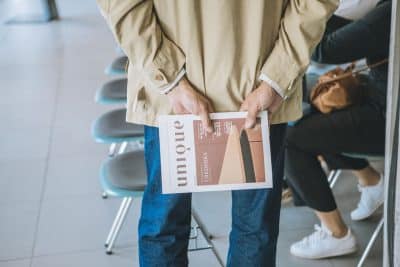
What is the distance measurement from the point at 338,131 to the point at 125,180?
2.50 ft

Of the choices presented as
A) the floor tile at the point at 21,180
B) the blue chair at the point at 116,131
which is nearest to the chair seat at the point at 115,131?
the blue chair at the point at 116,131

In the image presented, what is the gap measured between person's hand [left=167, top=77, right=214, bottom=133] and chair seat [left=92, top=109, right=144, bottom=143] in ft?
3.43

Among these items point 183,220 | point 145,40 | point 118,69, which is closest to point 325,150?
point 183,220

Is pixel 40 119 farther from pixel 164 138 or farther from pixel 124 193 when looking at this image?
pixel 164 138

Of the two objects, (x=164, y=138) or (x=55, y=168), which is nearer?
(x=164, y=138)

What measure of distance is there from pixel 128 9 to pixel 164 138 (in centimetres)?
30

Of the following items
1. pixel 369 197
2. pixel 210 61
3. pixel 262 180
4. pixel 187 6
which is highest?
pixel 187 6

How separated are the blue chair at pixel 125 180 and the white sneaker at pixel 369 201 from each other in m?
0.64

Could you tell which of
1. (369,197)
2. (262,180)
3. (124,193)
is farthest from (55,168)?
(262,180)

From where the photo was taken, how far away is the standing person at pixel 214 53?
1206 millimetres

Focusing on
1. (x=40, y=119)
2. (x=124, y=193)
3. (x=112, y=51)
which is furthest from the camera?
(x=112, y=51)

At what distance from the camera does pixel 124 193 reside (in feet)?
6.03

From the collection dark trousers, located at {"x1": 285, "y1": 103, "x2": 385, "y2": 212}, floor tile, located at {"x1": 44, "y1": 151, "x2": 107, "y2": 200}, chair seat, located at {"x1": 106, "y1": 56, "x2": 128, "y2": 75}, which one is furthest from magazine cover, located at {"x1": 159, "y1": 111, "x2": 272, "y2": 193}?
chair seat, located at {"x1": 106, "y1": 56, "x2": 128, "y2": 75}

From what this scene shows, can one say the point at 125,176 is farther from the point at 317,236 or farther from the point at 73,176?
the point at 73,176
